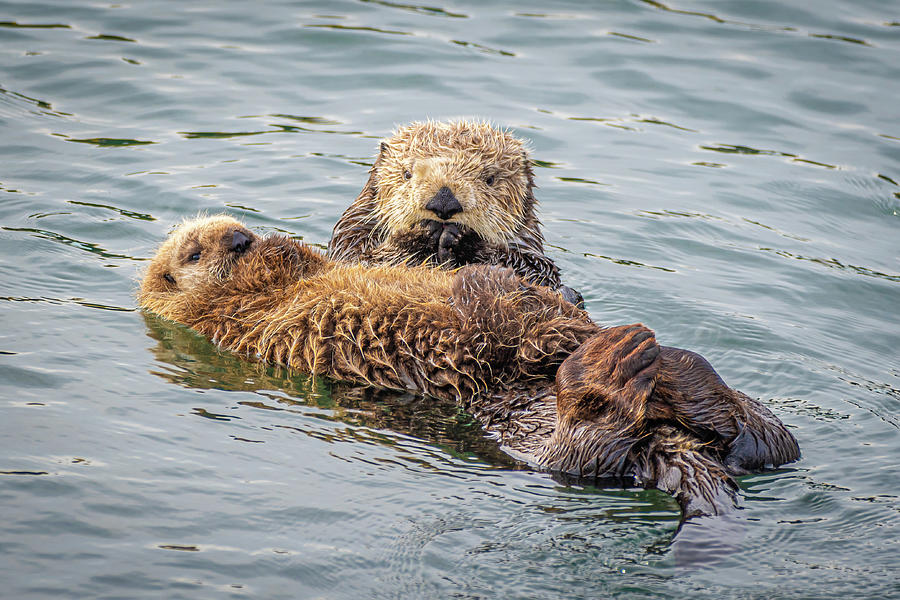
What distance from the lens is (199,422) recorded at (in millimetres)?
4027

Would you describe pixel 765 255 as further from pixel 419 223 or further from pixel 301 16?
pixel 301 16

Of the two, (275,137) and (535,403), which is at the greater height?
(275,137)

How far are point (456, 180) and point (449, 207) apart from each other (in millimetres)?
171

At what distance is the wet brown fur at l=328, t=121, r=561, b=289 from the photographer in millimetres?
4957

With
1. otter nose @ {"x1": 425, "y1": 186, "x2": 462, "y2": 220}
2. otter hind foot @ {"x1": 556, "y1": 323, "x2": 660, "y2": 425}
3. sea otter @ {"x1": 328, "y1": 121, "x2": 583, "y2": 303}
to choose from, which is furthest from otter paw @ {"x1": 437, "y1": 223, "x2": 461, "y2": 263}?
otter hind foot @ {"x1": 556, "y1": 323, "x2": 660, "y2": 425}

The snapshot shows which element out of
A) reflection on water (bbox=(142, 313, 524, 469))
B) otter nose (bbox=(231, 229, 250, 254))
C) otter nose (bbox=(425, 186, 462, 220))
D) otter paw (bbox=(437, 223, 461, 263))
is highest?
otter nose (bbox=(425, 186, 462, 220))

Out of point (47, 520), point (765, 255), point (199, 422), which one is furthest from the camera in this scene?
point (765, 255)

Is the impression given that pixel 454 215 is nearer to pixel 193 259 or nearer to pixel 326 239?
pixel 193 259

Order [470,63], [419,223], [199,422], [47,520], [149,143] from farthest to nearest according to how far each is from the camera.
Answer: [470,63] < [149,143] < [419,223] < [199,422] < [47,520]

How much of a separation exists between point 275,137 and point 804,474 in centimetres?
539

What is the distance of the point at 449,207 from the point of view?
4.79 m

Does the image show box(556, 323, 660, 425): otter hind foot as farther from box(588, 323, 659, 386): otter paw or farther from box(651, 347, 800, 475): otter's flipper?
box(651, 347, 800, 475): otter's flipper

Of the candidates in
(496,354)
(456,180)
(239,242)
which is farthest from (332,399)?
(456,180)

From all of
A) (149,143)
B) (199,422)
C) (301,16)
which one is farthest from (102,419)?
(301,16)
